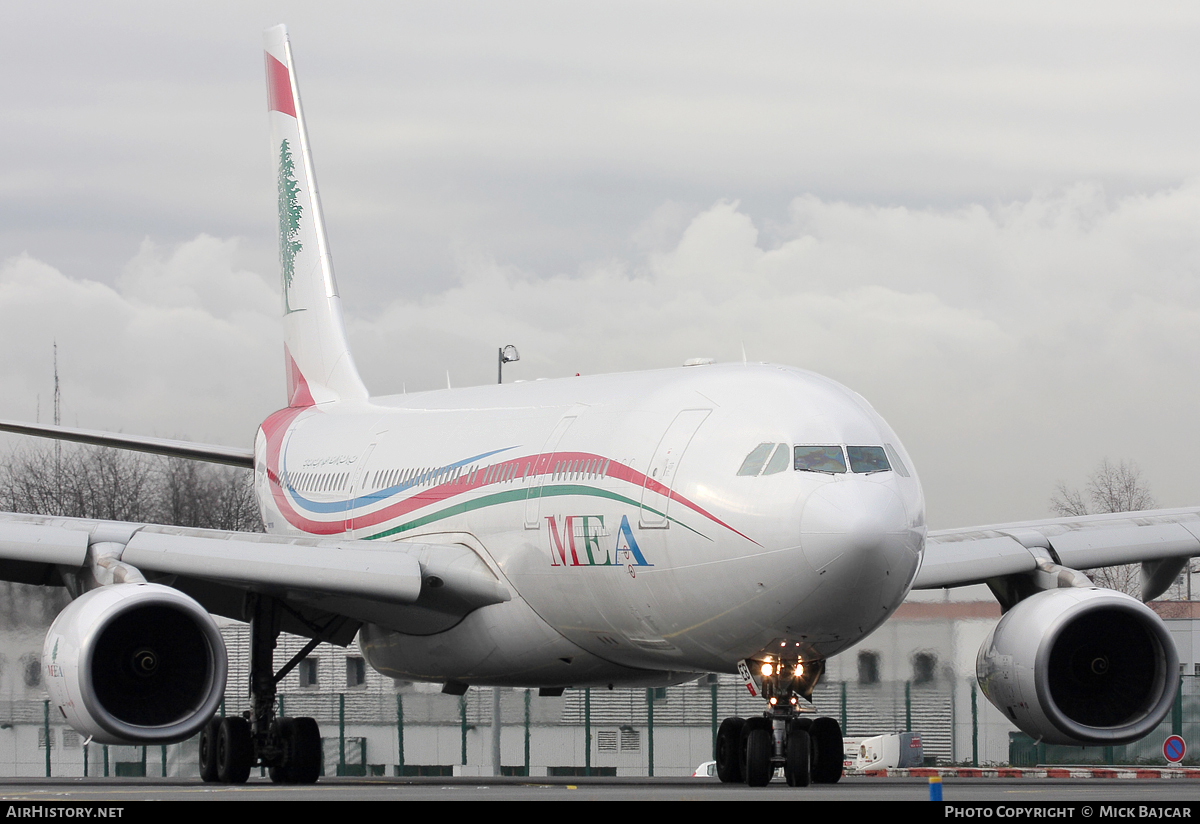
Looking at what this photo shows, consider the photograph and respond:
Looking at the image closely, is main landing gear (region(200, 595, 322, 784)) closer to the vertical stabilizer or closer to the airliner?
the airliner

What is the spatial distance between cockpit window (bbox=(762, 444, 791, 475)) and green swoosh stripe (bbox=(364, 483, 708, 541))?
739 mm

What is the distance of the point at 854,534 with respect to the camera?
45.0 feet

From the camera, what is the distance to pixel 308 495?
23.1m

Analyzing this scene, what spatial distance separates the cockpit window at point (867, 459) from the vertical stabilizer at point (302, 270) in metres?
12.1

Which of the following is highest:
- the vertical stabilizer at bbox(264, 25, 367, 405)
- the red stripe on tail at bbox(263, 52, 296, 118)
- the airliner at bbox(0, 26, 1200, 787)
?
the red stripe on tail at bbox(263, 52, 296, 118)

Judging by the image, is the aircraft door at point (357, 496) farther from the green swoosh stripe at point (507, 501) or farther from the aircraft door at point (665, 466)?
the aircraft door at point (665, 466)

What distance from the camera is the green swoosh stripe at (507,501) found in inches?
621

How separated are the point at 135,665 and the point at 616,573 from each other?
426 cm

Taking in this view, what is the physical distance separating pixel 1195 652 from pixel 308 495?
791 inches

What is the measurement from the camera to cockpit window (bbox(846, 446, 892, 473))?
14.4m

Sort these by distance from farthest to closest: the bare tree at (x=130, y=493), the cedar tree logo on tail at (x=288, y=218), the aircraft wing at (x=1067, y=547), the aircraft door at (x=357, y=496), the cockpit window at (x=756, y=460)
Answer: the bare tree at (x=130, y=493) → the cedar tree logo on tail at (x=288, y=218) → the aircraft door at (x=357, y=496) → the aircraft wing at (x=1067, y=547) → the cockpit window at (x=756, y=460)

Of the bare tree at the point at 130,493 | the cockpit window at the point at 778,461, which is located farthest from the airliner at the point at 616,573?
the bare tree at the point at 130,493

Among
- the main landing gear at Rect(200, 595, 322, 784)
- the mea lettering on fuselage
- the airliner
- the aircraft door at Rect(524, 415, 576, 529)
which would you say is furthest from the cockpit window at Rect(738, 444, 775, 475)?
the main landing gear at Rect(200, 595, 322, 784)
